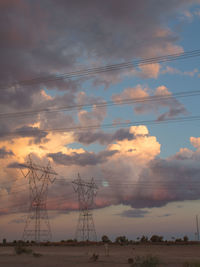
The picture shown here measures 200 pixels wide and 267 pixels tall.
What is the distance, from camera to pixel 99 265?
160 feet

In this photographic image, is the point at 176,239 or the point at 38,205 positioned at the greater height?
the point at 38,205

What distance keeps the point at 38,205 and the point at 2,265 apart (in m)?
42.8

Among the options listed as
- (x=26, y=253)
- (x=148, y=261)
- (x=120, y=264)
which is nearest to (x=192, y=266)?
(x=148, y=261)

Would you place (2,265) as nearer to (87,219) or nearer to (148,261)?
(148,261)

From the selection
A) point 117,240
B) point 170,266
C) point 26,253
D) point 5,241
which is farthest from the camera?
point 5,241

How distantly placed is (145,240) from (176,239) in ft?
39.9

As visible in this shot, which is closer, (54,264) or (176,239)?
(54,264)

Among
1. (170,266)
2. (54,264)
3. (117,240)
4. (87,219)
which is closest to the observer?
(170,266)

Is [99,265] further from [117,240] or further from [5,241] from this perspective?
[5,241]

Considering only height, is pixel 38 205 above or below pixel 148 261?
above

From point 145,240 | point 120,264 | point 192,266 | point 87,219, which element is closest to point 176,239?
point 145,240

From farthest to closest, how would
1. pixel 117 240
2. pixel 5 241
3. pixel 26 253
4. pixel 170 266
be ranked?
1. pixel 5 241
2. pixel 117 240
3. pixel 26 253
4. pixel 170 266

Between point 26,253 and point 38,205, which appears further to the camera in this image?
point 38,205

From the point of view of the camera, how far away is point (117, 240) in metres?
133
